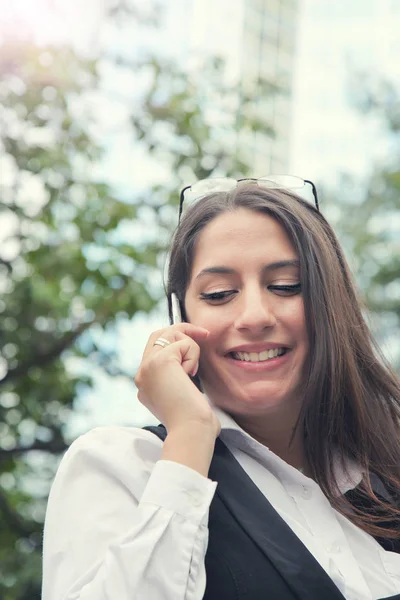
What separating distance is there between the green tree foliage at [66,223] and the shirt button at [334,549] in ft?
10.2

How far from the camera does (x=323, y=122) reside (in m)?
23.0

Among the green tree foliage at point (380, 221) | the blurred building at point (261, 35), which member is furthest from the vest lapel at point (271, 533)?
the blurred building at point (261, 35)

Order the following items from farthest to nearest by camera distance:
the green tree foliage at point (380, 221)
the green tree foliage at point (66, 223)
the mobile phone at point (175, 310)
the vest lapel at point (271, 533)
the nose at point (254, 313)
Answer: the green tree foliage at point (380, 221), the green tree foliage at point (66, 223), the mobile phone at point (175, 310), the nose at point (254, 313), the vest lapel at point (271, 533)

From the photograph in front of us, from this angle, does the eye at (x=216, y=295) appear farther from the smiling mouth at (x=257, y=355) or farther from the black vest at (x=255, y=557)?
the black vest at (x=255, y=557)

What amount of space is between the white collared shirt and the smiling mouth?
0.40 feet

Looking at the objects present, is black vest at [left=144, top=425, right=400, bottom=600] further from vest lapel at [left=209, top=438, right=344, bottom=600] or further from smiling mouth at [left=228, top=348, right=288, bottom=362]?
smiling mouth at [left=228, top=348, right=288, bottom=362]

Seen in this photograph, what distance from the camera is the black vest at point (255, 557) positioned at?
5.01ft

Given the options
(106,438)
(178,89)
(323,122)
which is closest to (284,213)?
(106,438)

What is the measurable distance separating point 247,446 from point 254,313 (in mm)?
260

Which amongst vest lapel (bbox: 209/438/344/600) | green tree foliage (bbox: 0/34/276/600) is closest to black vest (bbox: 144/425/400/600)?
vest lapel (bbox: 209/438/344/600)

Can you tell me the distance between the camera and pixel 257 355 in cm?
181

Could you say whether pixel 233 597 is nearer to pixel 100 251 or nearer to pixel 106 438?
pixel 106 438

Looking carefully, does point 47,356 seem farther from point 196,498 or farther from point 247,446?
point 196,498

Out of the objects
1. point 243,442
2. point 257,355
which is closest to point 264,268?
point 257,355
